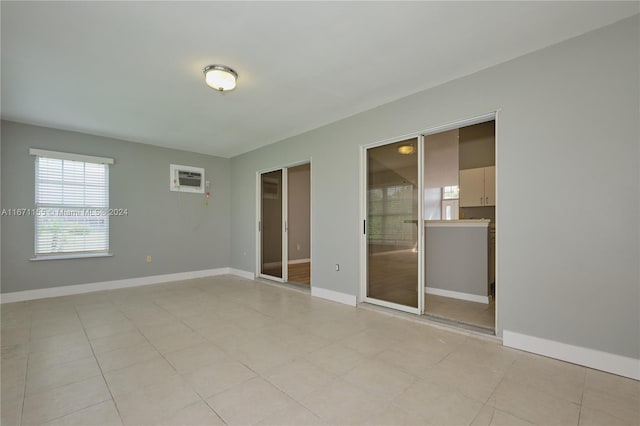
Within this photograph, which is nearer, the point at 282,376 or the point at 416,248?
the point at 282,376

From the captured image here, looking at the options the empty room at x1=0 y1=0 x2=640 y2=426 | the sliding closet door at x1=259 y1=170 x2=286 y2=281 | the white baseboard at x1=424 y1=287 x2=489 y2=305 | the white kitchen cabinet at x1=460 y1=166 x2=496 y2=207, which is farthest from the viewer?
the sliding closet door at x1=259 y1=170 x2=286 y2=281

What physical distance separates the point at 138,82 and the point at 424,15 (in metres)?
2.91

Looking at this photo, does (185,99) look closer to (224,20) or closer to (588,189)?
(224,20)

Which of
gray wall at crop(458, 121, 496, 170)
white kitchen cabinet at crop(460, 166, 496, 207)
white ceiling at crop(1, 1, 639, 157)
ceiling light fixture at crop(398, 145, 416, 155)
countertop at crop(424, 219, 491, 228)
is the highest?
white ceiling at crop(1, 1, 639, 157)

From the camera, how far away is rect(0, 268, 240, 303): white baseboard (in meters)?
4.24

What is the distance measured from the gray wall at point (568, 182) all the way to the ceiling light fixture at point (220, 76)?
2.22 meters

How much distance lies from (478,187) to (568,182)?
3.00 metres

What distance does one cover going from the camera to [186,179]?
5.92 metres

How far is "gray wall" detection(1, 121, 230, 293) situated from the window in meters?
0.10

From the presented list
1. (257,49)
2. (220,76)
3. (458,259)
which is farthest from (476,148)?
(220,76)

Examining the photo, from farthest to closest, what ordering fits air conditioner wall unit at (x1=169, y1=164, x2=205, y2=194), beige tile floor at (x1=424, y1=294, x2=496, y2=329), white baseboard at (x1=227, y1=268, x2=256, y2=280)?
white baseboard at (x1=227, y1=268, x2=256, y2=280), air conditioner wall unit at (x1=169, y1=164, x2=205, y2=194), beige tile floor at (x1=424, y1=294, x2=496, y2=329)

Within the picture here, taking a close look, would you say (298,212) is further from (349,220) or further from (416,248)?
(416,248)

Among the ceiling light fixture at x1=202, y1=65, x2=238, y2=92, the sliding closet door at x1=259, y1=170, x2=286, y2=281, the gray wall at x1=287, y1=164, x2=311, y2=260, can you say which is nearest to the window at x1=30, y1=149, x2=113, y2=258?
the sliding closet door at x1=259, y1=170, x2=286, y2=281

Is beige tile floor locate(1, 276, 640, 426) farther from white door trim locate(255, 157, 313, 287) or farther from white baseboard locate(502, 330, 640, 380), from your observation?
white door trim locate(255, 157, 313, 287)
